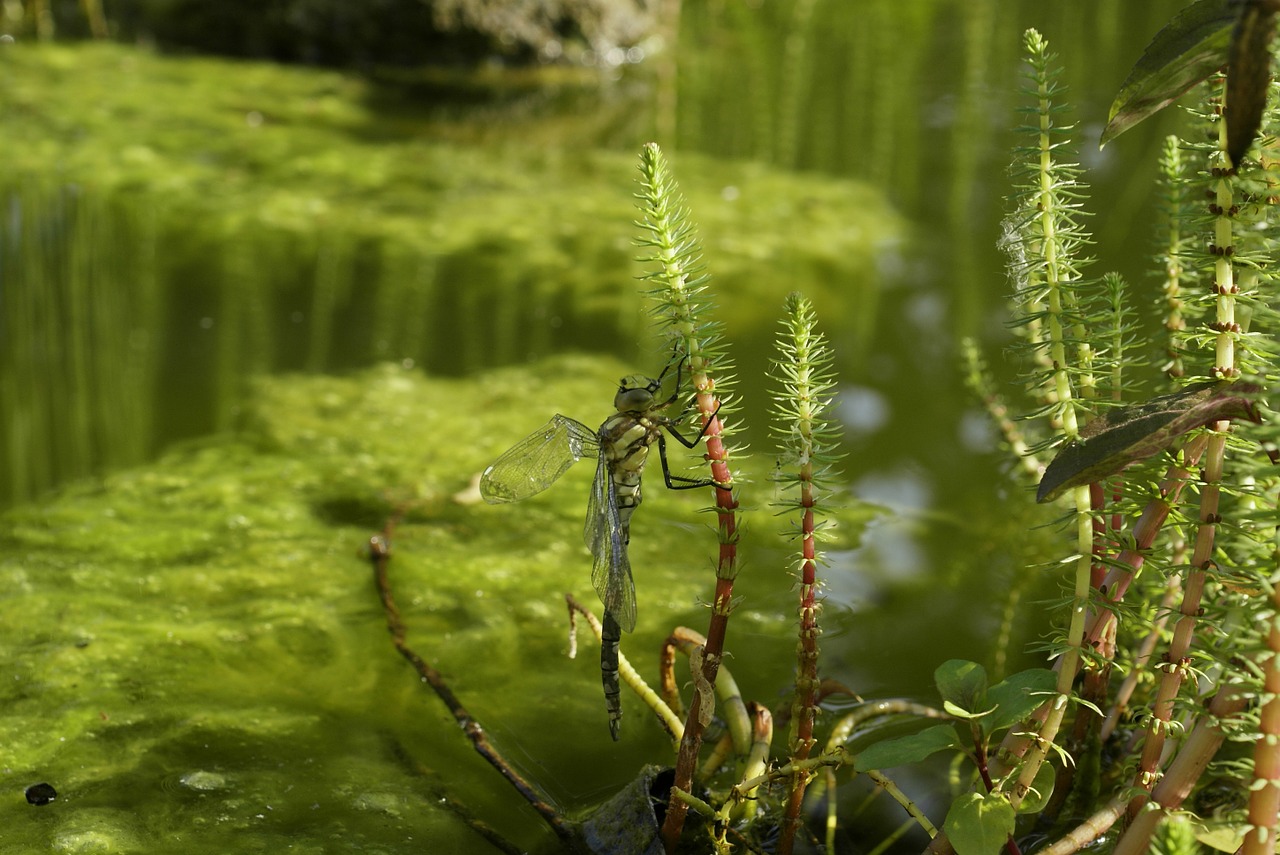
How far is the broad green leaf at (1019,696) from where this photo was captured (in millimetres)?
1116

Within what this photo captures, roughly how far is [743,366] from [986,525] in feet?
2.57

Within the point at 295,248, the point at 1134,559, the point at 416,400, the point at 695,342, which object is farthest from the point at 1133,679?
the point at 295,248

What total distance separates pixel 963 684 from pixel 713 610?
255 millimetres

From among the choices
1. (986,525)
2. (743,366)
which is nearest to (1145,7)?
(743,366)

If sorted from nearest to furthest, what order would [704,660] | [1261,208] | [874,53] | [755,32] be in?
[1261,208], [704,660], [874,53], [755,32]

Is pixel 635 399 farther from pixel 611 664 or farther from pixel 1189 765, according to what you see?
pixel 1189 765

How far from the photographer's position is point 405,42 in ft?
18.3

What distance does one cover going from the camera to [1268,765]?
0.96 m

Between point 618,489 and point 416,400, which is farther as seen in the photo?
point 416,400

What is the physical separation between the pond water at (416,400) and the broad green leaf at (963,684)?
54 centimetres

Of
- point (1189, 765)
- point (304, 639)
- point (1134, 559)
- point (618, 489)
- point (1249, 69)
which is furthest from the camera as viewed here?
point (304, 639)

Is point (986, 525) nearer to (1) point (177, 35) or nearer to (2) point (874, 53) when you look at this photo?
(2) point (874, 53)

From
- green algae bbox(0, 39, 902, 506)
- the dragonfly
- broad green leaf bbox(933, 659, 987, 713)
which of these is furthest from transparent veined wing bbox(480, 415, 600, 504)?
green algae bbox(0, 39, 902, 506)

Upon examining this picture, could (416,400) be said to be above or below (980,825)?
above
